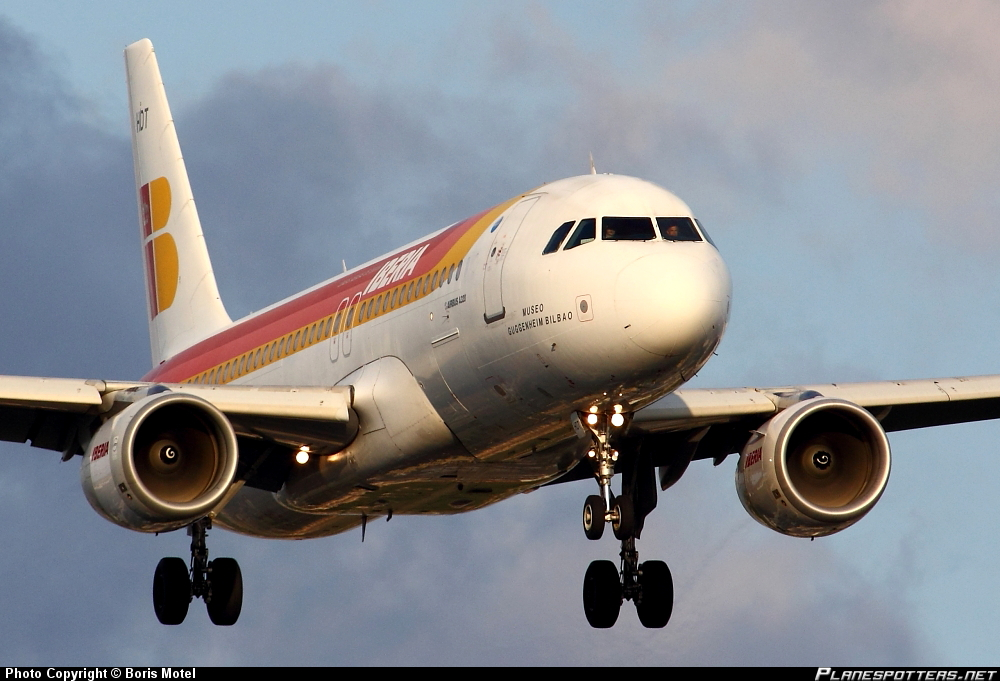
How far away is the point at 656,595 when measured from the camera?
3178cm

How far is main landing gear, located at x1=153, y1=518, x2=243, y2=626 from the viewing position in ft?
111

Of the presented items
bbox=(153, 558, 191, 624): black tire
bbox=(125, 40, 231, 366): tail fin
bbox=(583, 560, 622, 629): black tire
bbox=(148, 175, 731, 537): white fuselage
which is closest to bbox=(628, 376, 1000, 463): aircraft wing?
bbox=(148, 175, 731, 537): white fuselage

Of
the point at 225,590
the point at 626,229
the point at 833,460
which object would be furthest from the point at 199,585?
the point at 626,229

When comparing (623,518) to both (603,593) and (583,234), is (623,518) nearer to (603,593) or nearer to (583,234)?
(583,234)

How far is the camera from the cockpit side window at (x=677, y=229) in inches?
1009

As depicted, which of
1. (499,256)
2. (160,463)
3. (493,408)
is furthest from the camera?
(160,463)

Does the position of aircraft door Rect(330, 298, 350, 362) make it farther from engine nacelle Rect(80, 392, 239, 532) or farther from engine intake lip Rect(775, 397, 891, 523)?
engine intake lip Rect(775, 397, 891, 523)

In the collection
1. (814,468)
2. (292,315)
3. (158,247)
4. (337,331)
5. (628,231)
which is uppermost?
(158,247)

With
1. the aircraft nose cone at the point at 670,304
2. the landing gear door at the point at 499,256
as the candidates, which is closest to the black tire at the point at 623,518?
the aircraft nose cone at the point at 670,304

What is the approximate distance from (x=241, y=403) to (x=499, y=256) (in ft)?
16.7

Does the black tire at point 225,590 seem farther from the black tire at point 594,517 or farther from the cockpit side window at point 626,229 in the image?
the cockpit side window at point 626,229

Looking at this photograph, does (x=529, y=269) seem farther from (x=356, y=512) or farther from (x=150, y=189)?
(x=150, y=189)

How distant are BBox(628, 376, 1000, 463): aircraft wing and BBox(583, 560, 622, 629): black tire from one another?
97.9 inches

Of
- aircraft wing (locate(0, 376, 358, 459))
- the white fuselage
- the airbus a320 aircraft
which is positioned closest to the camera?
the white fuselage
